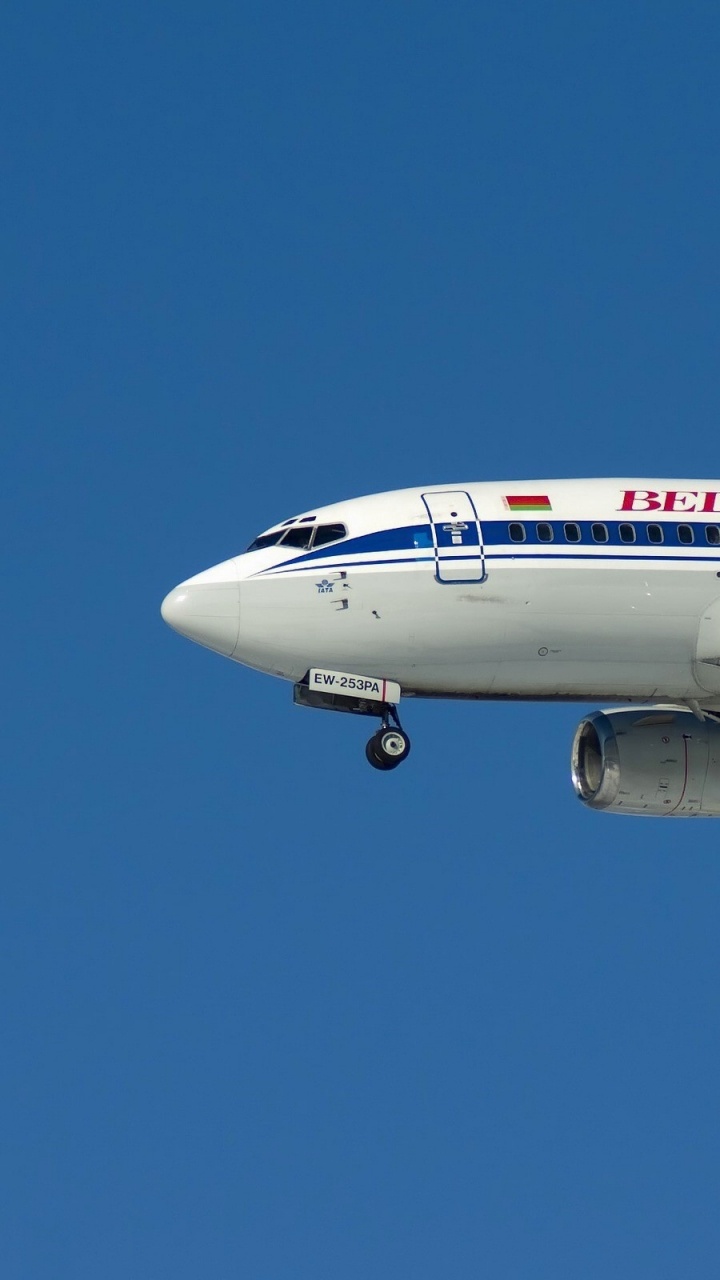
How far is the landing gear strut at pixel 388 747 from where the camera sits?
→ 155 feet

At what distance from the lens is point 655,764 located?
5131cm

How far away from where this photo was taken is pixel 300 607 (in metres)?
46.5

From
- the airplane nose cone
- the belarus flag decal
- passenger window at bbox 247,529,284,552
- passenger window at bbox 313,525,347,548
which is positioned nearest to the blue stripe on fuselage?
passenger window at bbox 313,525,347,548

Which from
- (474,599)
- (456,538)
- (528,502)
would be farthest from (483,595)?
(528,502)

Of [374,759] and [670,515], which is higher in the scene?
Result: [670,515]

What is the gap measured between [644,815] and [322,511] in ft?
31.9

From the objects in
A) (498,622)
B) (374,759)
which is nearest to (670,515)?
(498,622)

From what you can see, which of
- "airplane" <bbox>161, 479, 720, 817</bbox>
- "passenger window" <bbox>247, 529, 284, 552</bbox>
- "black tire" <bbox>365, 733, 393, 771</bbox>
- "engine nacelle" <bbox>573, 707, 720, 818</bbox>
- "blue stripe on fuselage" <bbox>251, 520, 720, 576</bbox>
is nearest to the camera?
"airplane" <bbox>161, 479, 720, 817</bbox>

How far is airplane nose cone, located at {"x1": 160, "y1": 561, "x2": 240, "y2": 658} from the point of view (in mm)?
46562

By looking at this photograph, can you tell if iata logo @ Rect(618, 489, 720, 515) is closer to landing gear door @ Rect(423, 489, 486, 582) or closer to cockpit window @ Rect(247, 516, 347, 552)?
landing gear door @ Rect(423, 489, 486, 582)

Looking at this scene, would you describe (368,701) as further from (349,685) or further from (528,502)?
(528,502)

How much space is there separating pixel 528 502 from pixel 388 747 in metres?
5.28

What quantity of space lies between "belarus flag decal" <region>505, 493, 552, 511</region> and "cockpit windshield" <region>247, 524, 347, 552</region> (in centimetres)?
315

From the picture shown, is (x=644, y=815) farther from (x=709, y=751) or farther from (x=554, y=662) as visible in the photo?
(x=554, y=662)
